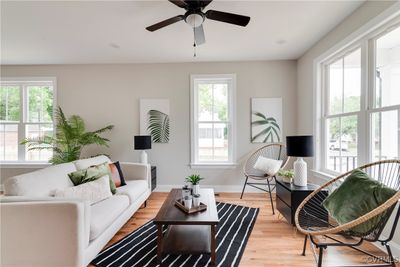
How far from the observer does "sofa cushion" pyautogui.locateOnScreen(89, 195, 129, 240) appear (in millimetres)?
1721

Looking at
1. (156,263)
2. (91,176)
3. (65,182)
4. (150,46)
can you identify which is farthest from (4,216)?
(150,46)

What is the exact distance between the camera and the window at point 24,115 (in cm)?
415

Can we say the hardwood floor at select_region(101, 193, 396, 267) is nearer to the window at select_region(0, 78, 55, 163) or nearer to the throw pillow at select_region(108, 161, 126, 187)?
the throw pillow at select_region(108, 161, 126, 187)

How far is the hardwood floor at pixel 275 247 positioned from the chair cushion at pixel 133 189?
35 cm

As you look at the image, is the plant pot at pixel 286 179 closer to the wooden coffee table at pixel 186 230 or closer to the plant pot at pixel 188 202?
the wooden coffee table at pixel 186 230

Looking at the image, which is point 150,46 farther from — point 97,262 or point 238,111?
point 97,262

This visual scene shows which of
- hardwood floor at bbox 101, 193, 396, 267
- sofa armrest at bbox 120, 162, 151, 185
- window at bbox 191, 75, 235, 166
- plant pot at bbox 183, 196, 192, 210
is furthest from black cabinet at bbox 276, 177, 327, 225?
sofa armrest at bbox 120, 162, 151, 185

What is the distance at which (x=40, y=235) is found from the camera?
1.50 metres

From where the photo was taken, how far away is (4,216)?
1.49 metres

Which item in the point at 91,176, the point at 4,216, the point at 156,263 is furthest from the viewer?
the point at 91,176

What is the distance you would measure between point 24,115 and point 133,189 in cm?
328

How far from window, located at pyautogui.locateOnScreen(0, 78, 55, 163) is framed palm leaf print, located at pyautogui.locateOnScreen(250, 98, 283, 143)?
404cm

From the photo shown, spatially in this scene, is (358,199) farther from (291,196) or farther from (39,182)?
(39,182)

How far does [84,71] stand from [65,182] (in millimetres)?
2728
